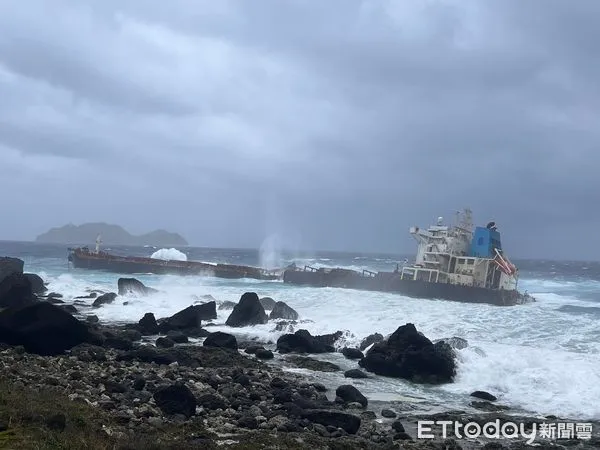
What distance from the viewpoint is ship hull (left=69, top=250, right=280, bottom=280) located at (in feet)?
168

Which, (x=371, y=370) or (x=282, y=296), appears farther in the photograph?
(x=282, y=296)

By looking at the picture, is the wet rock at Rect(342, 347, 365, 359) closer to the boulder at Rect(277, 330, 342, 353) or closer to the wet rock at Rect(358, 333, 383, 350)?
the boulder at Rect(277, 330, 342, 353)

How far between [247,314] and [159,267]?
3103cm

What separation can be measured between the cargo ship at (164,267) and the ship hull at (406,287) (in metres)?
5.66

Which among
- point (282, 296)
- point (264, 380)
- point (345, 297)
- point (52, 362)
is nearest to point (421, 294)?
point (345, 297)

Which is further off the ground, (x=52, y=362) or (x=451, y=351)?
(x=451, y=351)

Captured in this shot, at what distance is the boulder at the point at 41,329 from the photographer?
597 inches

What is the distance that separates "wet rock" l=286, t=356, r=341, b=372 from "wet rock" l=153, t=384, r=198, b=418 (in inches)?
256

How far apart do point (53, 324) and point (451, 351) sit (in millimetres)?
10976

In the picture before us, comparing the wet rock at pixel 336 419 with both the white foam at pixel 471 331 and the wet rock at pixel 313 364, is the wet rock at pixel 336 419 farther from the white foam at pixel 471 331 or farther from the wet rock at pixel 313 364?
the wet rock at pixel 313 364

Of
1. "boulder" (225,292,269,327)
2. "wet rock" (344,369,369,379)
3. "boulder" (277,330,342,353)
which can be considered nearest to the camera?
"wet rock" (344,369,369,379)

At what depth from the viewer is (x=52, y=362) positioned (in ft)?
45.2

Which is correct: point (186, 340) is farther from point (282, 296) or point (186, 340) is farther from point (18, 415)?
point (282, 296)

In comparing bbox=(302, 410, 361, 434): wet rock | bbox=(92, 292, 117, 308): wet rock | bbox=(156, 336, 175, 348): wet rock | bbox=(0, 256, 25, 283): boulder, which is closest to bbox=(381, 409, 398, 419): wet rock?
bbox=(302, 410, 361, 434): wet rock
